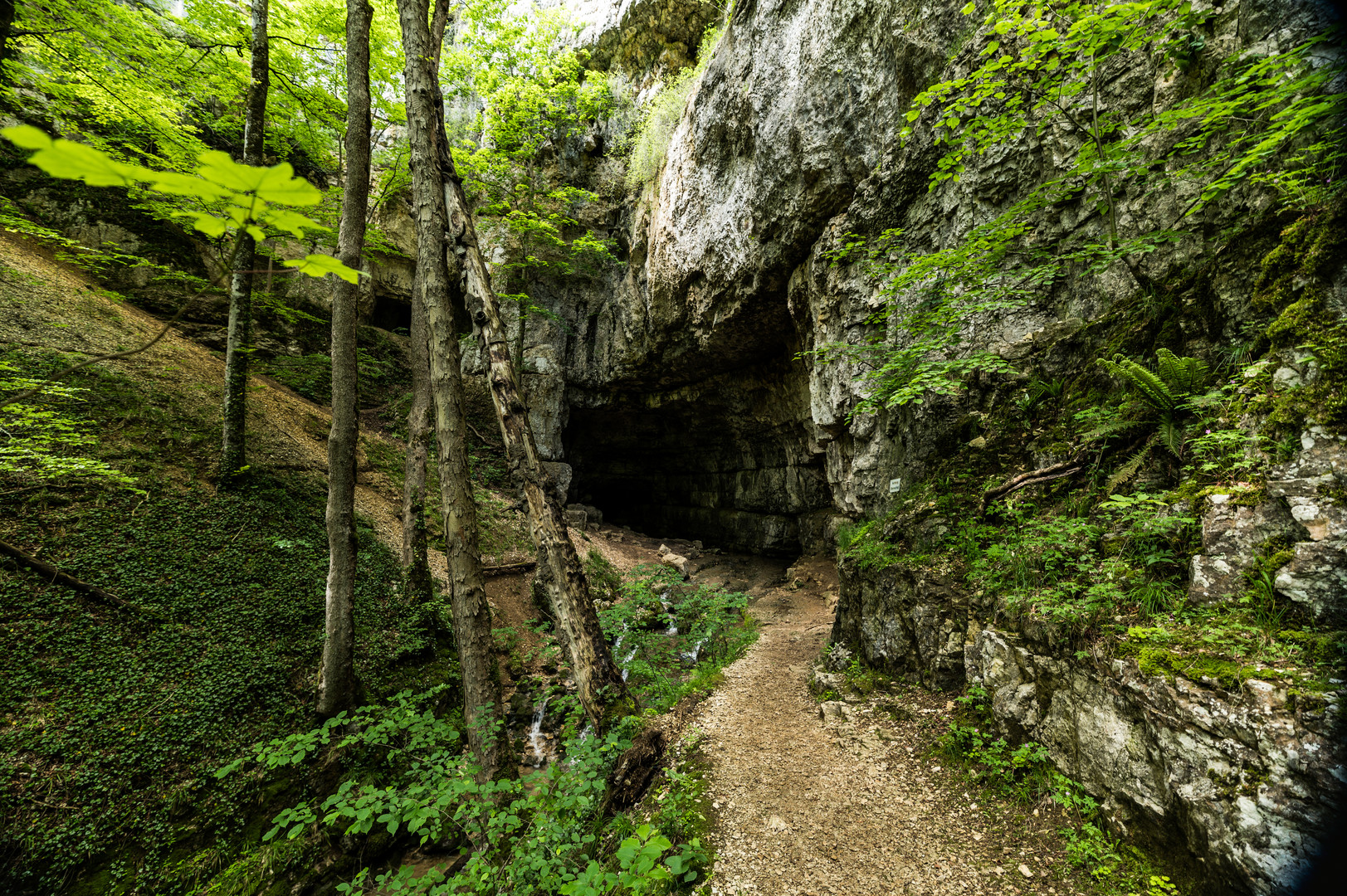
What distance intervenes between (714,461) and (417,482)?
39.3 feet

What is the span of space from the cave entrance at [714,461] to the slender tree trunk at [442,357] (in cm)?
927

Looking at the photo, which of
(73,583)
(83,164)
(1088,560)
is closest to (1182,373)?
(1088,560)

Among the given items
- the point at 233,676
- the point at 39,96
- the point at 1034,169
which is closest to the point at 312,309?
the point at 39,96

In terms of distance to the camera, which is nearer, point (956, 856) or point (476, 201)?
point (956, 856)

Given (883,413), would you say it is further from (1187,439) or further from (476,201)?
(476,201)

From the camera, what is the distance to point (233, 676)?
15.7 feet

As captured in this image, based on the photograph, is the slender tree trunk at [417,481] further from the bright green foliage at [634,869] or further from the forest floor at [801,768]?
the bright green foliage at [634,869]

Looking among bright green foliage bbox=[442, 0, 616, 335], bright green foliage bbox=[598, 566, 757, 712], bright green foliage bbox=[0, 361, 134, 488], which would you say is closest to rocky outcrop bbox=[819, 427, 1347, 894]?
bright green foliage bbox=[598, 566, 757, 712]

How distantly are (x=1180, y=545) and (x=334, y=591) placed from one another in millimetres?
6943

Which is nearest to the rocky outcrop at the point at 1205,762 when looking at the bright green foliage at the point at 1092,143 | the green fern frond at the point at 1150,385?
the green fern frond at the point at 1150,385

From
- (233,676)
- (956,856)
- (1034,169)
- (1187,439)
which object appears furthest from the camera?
(1034,169)

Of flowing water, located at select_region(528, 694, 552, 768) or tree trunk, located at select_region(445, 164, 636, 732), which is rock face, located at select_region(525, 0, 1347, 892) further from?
flowing water, located at select_region(528, 694, 552, 768)

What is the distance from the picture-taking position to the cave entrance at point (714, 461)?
45.8 ft

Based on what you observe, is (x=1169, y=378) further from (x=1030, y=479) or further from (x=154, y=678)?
(x=154, y=678)
